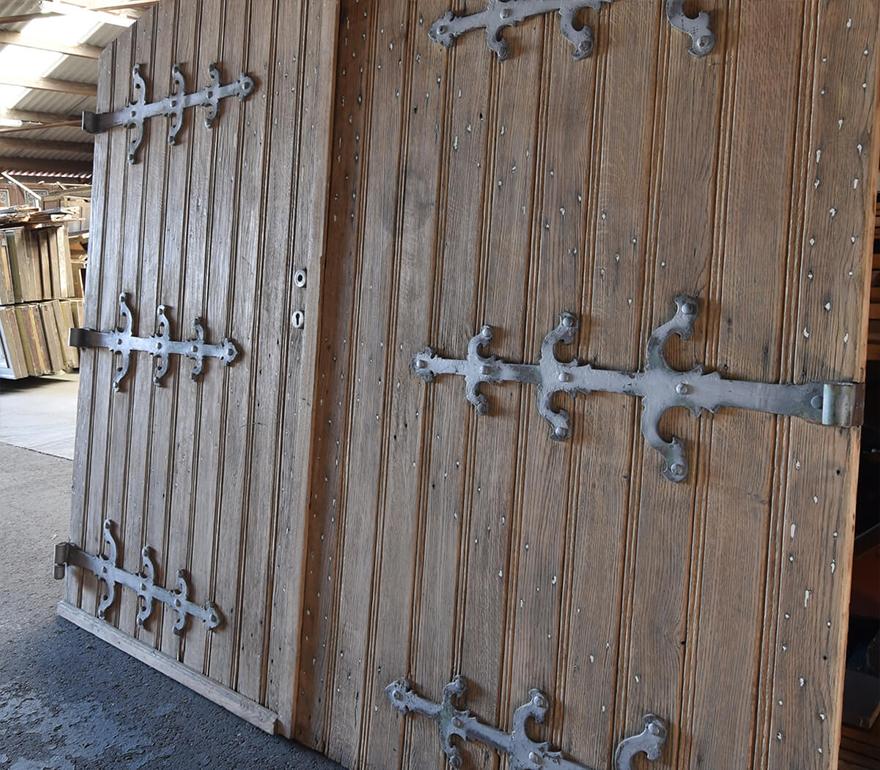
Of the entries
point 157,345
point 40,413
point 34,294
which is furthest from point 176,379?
point 34,294

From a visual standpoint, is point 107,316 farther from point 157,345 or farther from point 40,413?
point 40,413

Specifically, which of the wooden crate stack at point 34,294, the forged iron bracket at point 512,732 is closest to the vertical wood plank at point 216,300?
the forged iron bracket at point 512,732

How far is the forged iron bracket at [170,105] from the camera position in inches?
87.5

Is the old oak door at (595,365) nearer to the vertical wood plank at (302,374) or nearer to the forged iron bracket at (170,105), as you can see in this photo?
the vertical wood plank at (302,374)

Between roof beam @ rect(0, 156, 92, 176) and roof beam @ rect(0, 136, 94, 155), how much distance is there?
0.59 m

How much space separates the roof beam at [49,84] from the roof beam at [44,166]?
131 inches

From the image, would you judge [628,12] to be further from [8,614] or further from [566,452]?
[8,614]

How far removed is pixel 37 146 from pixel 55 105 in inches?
63.4

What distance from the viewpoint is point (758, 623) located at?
134 cm

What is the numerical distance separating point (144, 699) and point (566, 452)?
1.41 metres

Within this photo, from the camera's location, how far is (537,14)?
1.60m

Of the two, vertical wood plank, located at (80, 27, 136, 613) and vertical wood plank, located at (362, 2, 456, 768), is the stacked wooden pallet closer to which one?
vertical wood plank, located at (362, 2, 456, 768)

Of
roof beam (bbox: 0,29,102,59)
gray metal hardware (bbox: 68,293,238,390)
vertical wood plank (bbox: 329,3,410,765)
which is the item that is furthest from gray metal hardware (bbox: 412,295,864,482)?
roof beam (bbox: 0,29,102,59)

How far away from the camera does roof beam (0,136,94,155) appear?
1048 cm
